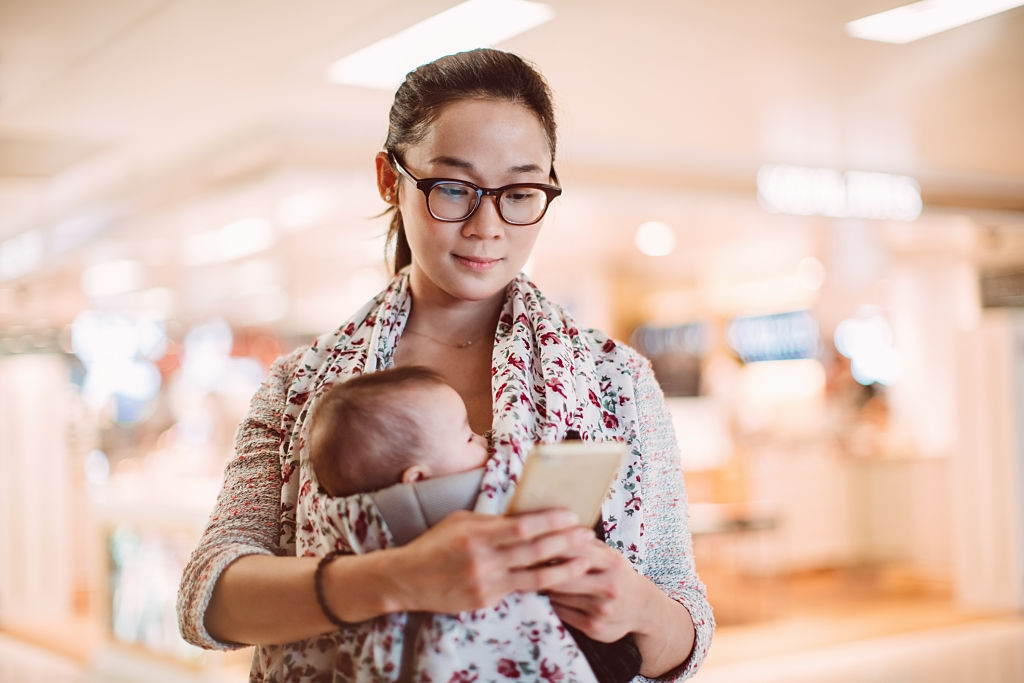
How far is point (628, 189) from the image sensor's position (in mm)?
6598

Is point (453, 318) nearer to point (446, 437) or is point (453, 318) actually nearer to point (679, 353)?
point (446, 437)

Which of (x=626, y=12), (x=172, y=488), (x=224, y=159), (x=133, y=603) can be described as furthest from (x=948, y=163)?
(x=133, y=603)

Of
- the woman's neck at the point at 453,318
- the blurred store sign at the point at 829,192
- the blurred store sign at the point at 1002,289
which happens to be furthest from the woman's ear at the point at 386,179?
the blurred store sign at the point at 1002,289

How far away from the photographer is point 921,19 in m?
4.33

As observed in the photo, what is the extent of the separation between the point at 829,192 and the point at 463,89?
6296mm

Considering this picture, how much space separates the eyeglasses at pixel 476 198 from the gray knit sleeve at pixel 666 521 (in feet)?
0.82

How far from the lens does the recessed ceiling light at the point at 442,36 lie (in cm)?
400

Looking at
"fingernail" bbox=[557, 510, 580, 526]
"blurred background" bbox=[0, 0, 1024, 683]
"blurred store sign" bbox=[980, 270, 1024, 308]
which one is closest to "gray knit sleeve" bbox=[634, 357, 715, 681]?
"fingernail" bbox=[557, 510, 580, 526]

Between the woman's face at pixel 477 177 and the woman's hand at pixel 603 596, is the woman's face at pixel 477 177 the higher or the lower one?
the higher one

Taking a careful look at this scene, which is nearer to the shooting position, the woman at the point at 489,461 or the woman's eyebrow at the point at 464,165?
the woman at the point at 489,461

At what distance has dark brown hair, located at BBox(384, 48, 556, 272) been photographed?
1242mm

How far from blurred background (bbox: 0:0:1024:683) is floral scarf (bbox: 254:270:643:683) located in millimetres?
2905

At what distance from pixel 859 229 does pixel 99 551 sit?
549 centimetres

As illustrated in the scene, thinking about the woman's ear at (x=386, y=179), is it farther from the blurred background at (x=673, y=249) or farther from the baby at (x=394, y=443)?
the blurred background at (x=673, y=249)
